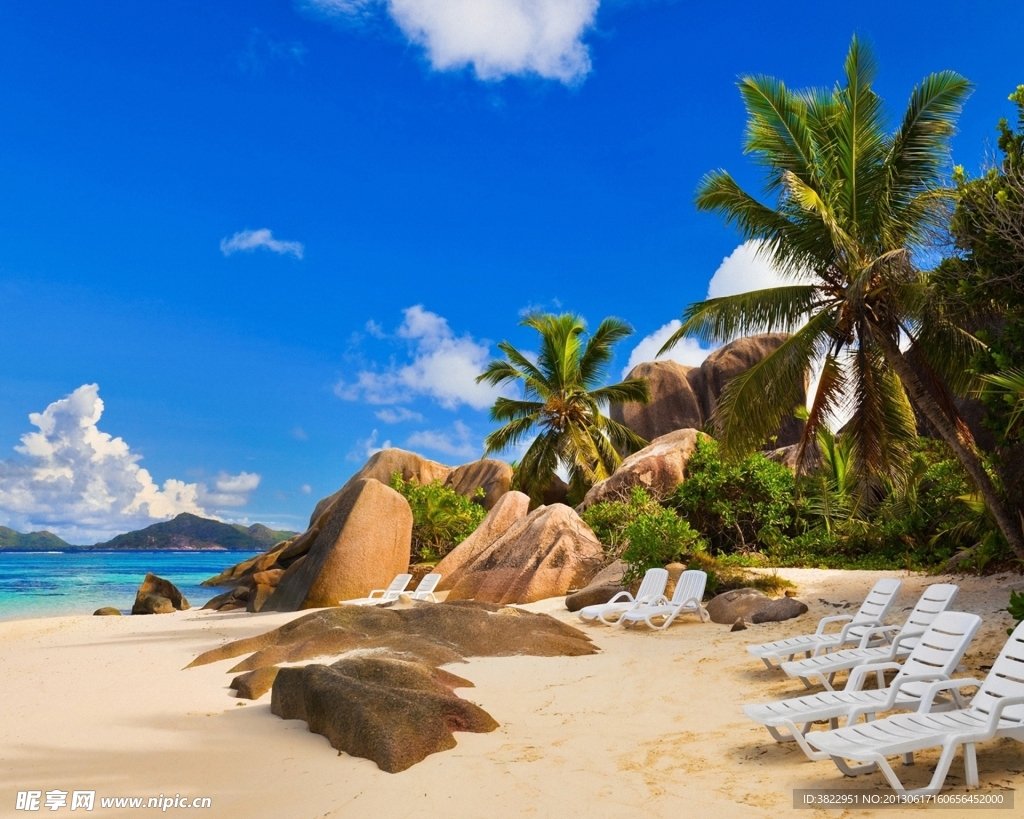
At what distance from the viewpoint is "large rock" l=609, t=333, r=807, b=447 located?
33.0 m

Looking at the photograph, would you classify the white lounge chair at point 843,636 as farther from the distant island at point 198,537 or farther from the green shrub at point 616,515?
the distant island at point 198,537

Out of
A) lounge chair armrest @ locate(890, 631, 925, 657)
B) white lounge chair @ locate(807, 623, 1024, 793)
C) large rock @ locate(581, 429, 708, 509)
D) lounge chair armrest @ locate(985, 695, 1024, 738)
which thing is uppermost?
large rock @ locate(581, 429, 708, 509)

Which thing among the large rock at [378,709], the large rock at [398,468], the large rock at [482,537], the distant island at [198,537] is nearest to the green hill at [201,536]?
the distant island at [198,537]

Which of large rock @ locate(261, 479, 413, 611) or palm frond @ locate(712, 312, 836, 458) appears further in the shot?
large rock @ locate(261, 479, 413, 611)

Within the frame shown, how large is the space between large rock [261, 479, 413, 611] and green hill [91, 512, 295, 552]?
256 feet

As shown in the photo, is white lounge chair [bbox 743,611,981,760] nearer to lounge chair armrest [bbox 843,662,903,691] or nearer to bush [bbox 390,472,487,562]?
lounge chair armrest [bbox 843,662,903,691]

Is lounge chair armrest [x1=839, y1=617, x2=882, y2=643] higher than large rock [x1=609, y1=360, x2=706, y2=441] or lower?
lower

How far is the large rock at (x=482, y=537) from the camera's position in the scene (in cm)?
1861

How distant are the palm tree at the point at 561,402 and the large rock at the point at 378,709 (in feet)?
69.4

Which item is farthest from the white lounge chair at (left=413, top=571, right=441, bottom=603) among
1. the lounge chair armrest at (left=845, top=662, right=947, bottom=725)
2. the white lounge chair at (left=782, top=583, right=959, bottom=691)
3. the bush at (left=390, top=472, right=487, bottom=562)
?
the lounge chair armrest at (left=845, top=662, right=947, bottom=725)

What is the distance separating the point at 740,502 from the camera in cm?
1916

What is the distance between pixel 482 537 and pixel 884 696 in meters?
14.6

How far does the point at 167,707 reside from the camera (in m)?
7.45

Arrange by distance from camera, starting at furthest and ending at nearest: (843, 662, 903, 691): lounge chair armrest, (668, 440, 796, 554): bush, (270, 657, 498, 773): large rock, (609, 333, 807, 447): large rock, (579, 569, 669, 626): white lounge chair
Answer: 1. (609, 333, 807, 447): large rock
2. (668, 440, 796, 554): bush
3. (579, 569, 669, 626): white lounge chair
4. (843, 662, 903, 691): lounge chair armrest
5. (270, 657, 498, 773): large rock
